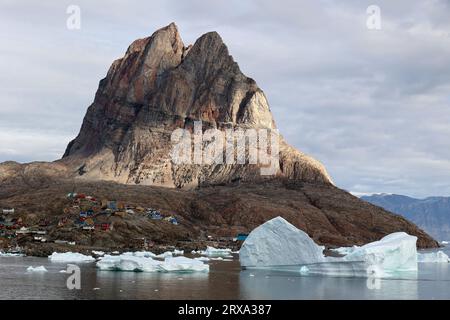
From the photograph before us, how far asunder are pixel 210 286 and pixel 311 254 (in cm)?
1610

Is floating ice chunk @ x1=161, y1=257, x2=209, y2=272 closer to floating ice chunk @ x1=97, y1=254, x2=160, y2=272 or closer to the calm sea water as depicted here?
the calm sea water

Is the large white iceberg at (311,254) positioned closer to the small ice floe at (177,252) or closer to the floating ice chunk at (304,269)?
the floating ice chunk at (304,269)

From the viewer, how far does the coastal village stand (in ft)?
398

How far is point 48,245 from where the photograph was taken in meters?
112

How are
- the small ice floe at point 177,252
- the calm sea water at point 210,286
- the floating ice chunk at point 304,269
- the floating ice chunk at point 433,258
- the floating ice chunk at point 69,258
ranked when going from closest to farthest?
1. the calm sea water at point 210,286
2. the floating ice chunk at point 304,269
3. the floating ice chunk at point 69,258
4. the floating ice chunk at point 433,258
5. the small ice floe at point 177,252

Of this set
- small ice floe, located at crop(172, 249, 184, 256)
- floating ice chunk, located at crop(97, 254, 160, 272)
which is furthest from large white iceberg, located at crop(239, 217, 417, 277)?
small ice floe, located at crop(172, 249, 184, 256)

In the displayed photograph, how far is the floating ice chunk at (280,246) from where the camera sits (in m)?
75.1

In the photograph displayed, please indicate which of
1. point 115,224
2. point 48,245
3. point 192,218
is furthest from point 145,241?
point 192,218

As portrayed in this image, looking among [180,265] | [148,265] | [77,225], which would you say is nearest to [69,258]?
[148,265]

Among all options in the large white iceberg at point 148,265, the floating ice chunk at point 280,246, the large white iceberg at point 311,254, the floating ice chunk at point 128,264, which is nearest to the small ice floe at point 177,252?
the large white iceberg at point 311,254
